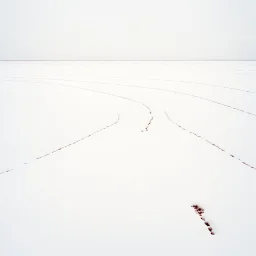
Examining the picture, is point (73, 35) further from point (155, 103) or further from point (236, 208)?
point (236, 208)

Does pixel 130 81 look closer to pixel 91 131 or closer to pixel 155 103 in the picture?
pixel 155 103

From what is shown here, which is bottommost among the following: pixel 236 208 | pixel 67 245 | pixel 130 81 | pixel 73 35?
pixel 67 245

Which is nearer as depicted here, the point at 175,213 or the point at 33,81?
the point at 175,213

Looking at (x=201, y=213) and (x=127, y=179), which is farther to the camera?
(x=127, y=179)

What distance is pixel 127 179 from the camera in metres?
1.92

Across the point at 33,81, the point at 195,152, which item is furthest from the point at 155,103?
the point at 33,81

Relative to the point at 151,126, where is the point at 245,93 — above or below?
above

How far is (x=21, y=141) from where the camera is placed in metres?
2.73

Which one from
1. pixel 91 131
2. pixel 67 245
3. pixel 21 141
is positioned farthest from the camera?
pixel 91 131

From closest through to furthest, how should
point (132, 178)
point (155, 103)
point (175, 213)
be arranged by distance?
point (175, 213)
point (132, 178)
point (155, 103)

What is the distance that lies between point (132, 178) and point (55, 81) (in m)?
5.56

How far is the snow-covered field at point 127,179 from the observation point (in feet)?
4.39

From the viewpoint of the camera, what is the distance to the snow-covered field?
4.39ft

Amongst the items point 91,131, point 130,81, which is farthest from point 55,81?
point 91,131
